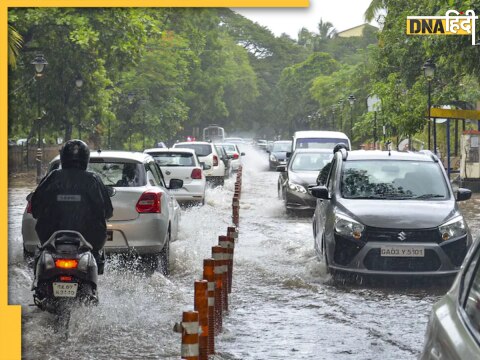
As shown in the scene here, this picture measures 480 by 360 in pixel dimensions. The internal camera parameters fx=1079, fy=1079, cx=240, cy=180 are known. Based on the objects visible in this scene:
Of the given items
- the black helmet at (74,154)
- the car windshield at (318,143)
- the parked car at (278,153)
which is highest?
the black helmet at (74,154)

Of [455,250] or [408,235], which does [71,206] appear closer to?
[408,235]

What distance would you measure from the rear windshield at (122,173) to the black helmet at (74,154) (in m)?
3.68

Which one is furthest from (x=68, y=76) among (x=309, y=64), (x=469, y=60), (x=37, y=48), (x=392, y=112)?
(x=309, y=64)

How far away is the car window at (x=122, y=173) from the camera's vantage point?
486 inches

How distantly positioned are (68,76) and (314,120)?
56917mm

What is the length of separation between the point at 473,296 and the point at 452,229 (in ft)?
26.0

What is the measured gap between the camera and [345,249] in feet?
39.3

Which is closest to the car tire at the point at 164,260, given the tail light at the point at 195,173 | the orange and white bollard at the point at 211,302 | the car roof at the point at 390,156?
the car roof at the point at 390,156

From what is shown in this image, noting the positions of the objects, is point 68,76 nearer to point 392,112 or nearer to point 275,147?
point 392,112

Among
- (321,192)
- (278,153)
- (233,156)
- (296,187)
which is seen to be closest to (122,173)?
(321,192)

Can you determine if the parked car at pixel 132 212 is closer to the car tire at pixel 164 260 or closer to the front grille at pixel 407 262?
the car tire at pixel 164 260

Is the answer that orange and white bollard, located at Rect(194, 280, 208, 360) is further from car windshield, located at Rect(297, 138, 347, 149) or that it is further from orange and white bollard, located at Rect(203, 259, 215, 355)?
car windshield, located at Rect(297, 138, 347, 149)

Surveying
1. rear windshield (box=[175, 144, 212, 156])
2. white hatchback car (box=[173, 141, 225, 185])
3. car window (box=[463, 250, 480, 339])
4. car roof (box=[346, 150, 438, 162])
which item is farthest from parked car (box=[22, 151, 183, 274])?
rear windshield (box=[175, 144, 212, 156])

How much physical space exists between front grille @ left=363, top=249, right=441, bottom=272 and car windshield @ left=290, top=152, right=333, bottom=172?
12.7 metres
